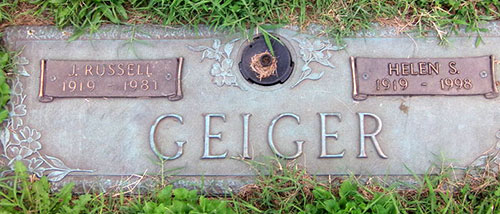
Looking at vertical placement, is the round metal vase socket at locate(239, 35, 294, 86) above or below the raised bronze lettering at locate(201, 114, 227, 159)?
above

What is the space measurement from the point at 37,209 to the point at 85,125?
43 centimetres

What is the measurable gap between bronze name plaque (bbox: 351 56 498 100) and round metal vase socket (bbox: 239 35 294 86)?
32 cm

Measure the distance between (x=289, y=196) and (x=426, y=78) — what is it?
861 millimetres

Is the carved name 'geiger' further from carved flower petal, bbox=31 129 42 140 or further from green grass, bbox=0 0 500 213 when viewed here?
carved flower petal, bbox=31 129 42 140

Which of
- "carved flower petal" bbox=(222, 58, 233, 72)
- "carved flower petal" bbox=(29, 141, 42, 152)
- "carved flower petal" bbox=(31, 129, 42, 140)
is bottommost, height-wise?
"carved flower petal" bbox=(29, 141, 42, 152)

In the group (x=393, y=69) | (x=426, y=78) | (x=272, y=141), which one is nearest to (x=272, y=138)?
(x=272, y=141)

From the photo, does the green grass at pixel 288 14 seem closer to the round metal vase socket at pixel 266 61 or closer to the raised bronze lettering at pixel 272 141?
the round metal vase socket at pixel 266 61

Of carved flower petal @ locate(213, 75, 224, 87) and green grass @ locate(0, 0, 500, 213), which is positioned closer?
green grass @ locate(0, 0, 500, 213)

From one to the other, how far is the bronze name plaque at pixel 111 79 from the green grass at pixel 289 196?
404 millimetres

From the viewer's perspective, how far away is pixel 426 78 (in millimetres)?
1913

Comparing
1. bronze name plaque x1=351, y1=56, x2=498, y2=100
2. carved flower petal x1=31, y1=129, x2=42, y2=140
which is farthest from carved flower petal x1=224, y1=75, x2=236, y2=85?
carved flower petal x1=31, y1=129, x2=42, y2=140

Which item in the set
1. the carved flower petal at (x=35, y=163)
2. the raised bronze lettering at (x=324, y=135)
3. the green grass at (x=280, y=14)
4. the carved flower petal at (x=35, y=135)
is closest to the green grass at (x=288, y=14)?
the green grass at (x=280, y=14)

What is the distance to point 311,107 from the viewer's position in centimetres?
192

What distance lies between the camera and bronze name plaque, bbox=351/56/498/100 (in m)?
1.91
